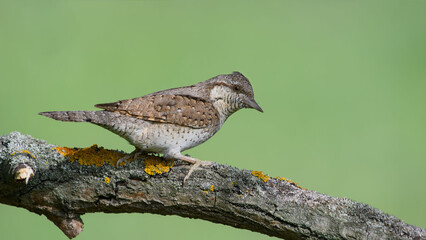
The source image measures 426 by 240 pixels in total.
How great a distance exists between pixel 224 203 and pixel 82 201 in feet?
2.88

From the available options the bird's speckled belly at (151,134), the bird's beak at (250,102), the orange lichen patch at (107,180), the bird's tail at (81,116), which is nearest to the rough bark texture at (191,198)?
the orange lichen patch at (107,180)

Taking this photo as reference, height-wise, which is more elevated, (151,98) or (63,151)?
(151,98)

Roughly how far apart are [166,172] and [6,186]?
966 millimetres

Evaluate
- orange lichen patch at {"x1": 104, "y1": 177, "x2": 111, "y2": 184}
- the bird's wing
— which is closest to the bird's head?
the bird's wing

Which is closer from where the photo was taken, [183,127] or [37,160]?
[37,160]

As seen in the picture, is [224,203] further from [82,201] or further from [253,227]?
[82,201]

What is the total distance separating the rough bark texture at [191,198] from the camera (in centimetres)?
270

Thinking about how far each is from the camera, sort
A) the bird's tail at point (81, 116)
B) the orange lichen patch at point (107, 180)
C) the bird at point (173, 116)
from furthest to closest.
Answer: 1. the bird at point (173, 116)
2. the orange lichen patch at point (107, 180)
3. the bird's tail at point (81, 116)

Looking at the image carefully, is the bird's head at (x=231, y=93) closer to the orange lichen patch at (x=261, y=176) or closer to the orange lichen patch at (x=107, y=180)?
the orange lichen patch at (x=261, y=176)

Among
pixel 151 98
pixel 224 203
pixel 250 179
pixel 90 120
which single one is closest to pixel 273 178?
pixel 250 179

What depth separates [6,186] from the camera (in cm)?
274

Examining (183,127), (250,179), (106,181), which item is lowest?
(106,181)

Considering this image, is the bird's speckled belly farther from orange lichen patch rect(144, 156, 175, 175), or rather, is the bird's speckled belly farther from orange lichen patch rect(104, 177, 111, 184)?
orange lichen patch rect(104, 177, 111, 184)

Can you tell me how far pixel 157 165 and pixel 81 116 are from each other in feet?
1.86
